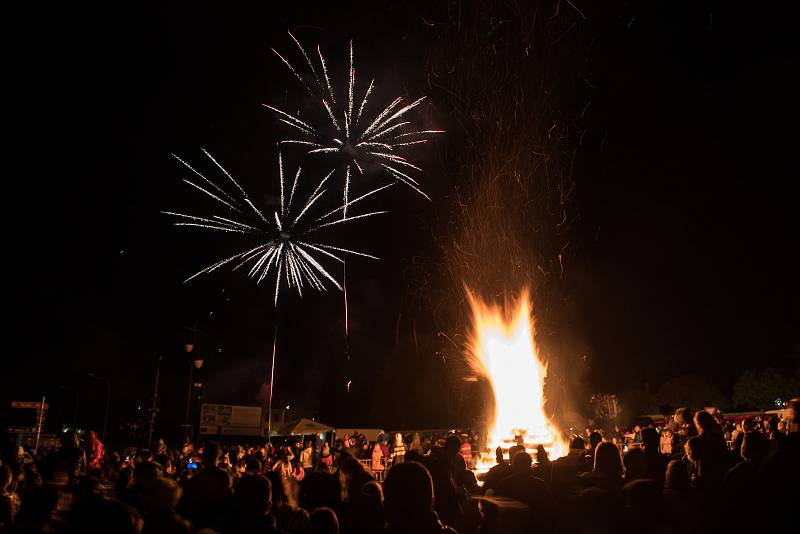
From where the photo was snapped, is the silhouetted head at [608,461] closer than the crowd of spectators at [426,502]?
No

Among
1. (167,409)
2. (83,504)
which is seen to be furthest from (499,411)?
(167,409)

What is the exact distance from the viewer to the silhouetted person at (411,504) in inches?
151

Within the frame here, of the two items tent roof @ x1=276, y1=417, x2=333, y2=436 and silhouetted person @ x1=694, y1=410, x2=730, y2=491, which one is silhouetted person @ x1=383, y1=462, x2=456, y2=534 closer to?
silhouetted person @ x1=694, y1=410, x2=730, y2=491

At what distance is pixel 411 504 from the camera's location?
3867mm

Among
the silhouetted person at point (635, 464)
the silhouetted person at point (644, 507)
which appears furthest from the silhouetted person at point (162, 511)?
the silhouetted person at point (635, 464)

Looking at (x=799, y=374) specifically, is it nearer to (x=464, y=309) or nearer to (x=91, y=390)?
(x=464, y=309)

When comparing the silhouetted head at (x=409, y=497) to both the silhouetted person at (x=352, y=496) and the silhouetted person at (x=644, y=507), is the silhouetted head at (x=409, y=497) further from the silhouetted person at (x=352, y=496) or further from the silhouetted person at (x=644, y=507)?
the silhouetted person at (x=644, y=507)

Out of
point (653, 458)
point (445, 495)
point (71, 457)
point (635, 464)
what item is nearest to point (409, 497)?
point (445, 495)

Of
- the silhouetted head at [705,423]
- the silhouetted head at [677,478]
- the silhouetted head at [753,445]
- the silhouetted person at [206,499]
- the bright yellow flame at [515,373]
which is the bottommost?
the silhouetted person at [206,499]

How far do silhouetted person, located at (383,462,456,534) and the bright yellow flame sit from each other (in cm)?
1758

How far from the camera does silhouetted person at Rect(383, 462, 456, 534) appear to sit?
384cm

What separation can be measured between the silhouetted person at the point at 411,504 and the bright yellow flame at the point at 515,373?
57.7ft

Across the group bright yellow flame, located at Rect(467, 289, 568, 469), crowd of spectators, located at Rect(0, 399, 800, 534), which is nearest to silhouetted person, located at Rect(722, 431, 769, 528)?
crowd of spectators, located at Rect(0, 399, 800, 534)

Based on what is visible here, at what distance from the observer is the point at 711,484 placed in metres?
6.08
